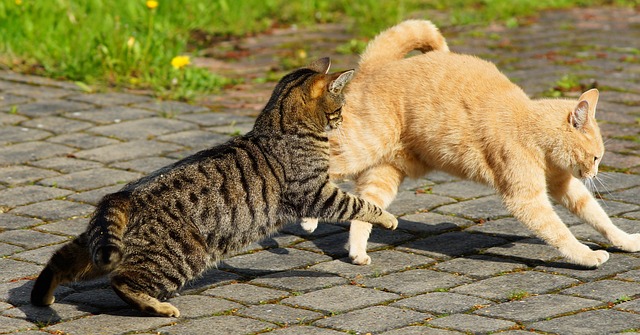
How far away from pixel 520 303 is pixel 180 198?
1.84 metres

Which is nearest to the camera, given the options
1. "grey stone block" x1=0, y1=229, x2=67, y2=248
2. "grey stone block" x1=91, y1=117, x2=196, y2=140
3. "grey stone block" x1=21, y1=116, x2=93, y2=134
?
"grey stone block" x1=0, y1=229, x2=67, y2=248

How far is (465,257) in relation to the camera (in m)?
5.80

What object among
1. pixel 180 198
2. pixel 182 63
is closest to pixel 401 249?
pixel 180 198

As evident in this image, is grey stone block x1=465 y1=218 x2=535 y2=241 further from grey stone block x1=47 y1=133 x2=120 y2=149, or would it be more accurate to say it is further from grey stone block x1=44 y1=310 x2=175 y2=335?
grey stone block x1=47 y1=133 x2=120 y2=149

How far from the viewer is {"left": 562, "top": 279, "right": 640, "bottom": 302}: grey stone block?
5.04 m

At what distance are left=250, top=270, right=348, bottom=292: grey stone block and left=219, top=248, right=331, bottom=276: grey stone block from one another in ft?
0.32

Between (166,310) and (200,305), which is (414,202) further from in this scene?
(166,310)

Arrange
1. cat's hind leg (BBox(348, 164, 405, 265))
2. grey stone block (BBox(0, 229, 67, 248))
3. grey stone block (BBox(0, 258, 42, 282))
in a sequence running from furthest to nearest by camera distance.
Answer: cat's hind leg (BBox(348, 164, 405, 265))
grey stone block (BBox(0, 229, 67, 248))
grey stone block (BBox(0, 258, 42, 282))

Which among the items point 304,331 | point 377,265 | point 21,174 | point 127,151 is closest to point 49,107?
point 127,151

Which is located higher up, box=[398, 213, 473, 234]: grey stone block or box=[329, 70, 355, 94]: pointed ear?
box=[329, 70, 355, 94]: pointed ear

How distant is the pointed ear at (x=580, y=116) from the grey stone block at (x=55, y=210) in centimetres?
318

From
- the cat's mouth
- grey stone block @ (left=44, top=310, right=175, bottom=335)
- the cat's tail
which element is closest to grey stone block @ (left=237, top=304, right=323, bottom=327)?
grey stone block @ (left=44, top=310, right=175, bottom=335)

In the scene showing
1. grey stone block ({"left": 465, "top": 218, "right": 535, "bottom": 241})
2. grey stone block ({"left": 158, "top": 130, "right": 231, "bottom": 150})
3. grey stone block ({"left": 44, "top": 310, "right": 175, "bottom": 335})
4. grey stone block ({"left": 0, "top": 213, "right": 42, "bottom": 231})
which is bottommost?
grey stone block ({"left": 44, "top": 310, "right": 175, "bottom": 335})

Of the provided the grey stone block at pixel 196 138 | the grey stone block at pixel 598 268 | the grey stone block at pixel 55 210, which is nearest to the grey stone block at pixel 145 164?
the grey stone block at pixel 196 138
